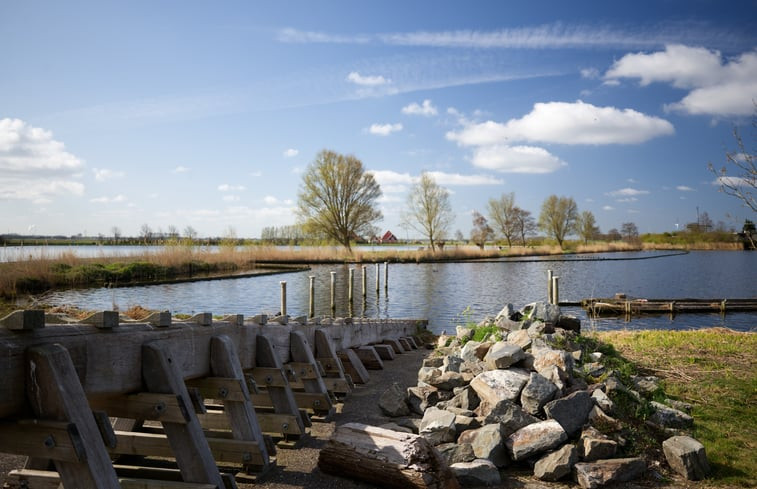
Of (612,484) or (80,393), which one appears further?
(612,484)

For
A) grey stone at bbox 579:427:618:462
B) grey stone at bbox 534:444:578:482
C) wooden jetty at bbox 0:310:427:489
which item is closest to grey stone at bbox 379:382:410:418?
wooden jetty at bbox 0:310:427:489

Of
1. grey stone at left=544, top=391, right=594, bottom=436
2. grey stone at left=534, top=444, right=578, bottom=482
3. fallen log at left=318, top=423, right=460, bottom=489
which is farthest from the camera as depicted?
grey stone at left=544, top=391, right=594, bottom=436

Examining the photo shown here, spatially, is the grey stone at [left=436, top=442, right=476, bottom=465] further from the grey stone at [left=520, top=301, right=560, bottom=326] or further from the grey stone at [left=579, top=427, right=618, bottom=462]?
the grey stone at [left=520, top=301, right=560, bottom=326]

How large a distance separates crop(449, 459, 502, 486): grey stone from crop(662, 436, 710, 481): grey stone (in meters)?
1.80

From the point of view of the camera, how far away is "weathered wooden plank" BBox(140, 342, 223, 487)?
3.57 m

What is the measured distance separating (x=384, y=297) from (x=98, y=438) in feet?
95.6

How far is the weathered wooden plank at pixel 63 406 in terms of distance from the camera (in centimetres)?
271

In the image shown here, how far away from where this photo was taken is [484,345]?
7.70 metres

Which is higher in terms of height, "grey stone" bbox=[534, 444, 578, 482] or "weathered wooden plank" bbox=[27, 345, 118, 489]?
"weathered wooden plank" bbox=[27, 345, 118, 489]

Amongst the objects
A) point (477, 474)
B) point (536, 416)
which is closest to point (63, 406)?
point (477, 474)

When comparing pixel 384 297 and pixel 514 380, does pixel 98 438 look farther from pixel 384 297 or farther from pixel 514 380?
Answer: pixel 384 297

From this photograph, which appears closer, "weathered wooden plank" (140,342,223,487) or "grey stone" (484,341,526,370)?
"weathered wooden plank" (140,342,223,487)

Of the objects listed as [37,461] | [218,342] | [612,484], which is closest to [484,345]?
[612,484]

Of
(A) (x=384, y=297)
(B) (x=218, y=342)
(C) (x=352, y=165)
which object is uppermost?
(C) (x=352, y=165)
